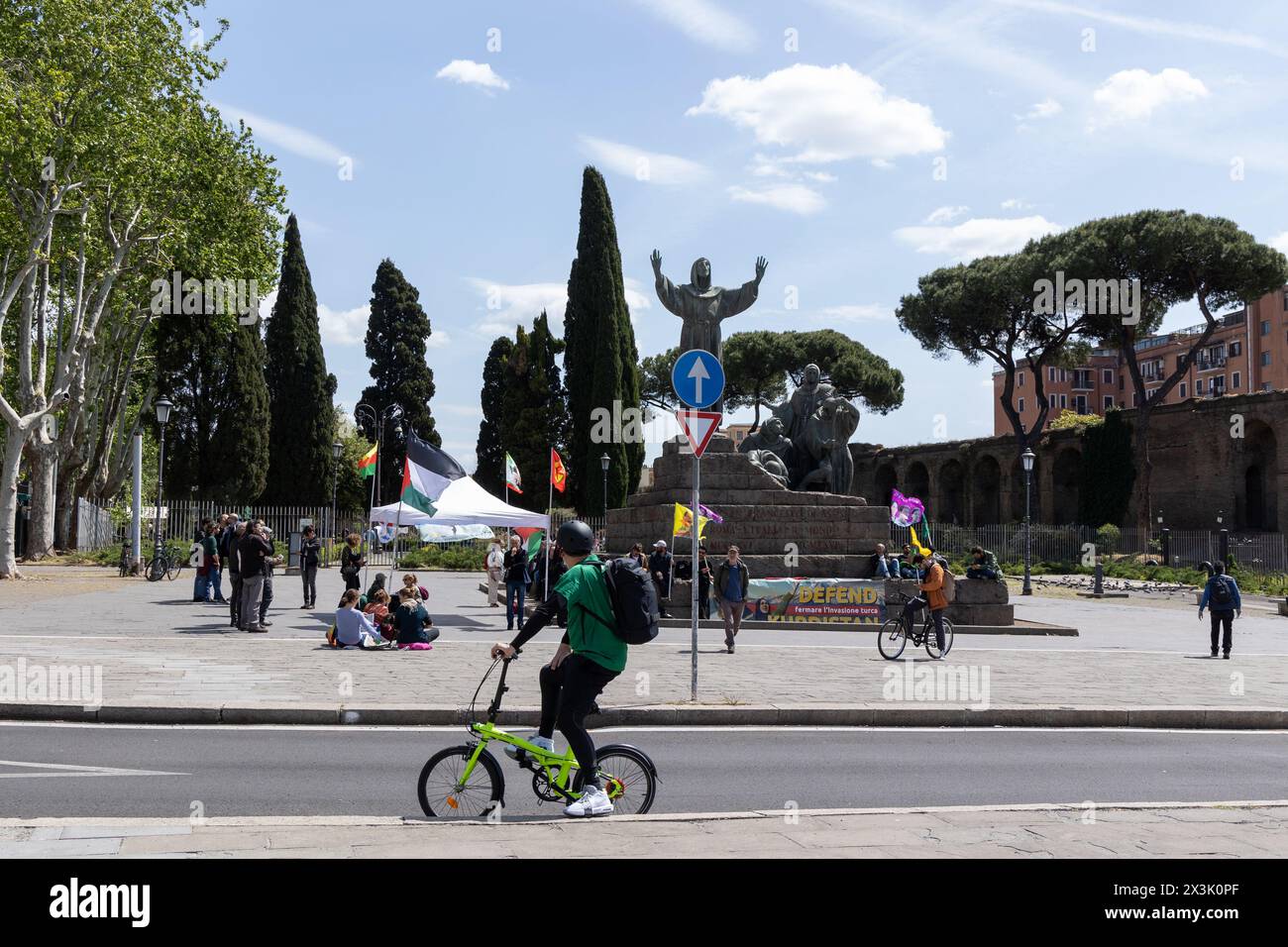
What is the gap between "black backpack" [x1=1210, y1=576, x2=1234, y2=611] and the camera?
16547mm

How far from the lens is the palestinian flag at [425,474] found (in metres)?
19.5

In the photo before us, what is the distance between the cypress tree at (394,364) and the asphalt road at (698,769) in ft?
171

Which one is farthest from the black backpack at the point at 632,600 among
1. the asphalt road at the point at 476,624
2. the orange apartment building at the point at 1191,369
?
the orange apartment building at the point at 1191,369

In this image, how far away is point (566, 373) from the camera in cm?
5341

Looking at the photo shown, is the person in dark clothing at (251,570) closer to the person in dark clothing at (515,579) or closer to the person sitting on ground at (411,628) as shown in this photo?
the person sitting on ground at (411,628)

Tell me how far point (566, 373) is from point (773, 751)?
45605 mm

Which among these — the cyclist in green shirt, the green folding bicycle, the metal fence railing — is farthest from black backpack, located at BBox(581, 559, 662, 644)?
the metal fence railing

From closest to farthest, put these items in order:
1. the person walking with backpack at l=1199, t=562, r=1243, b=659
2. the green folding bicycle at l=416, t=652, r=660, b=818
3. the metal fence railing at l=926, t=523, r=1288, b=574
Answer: the green folding bicycle at l=416, t=652, r=660, b=818, the person walking with backpack at l=1199, t=562, r=1243, b=659, the metal fence railing at l=926, t=523, r=1288, b=574

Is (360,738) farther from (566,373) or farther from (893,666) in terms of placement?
(566,373)

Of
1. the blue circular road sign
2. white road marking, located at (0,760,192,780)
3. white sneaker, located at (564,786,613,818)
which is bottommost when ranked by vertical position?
white road marking, located at (0,760,192,780)

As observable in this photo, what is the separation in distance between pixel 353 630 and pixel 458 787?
938 cm

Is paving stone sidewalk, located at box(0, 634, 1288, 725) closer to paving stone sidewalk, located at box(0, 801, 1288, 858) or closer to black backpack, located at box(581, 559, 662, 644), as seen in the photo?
paving stone sidewalk, located at box(0, 801, 1288, 858)

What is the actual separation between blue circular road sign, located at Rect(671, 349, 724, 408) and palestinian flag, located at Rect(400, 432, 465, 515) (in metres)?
9.46
